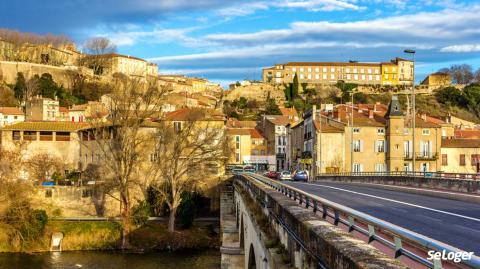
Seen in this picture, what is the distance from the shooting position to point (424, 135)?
67.8 metres

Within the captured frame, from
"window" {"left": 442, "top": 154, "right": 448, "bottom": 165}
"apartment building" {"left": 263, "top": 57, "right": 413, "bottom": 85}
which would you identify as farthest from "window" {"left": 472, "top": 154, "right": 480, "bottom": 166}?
"apartment building" {"left": 263, "top": 57, "right": 413, "bottom": 85}

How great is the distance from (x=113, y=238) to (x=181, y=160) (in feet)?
37.9

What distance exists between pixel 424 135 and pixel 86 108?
72.8 meters

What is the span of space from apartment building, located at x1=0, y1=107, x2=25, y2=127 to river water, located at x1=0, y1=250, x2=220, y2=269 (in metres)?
60.8

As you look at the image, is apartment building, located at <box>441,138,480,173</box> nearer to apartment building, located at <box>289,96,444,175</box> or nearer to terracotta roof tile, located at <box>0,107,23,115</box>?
apartment building, located at <box>289,96,444,175</box>

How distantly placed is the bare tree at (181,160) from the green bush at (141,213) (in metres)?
2.07

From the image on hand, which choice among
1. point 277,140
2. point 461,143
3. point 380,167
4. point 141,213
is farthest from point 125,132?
point 277,140

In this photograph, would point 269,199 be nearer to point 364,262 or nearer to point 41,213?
point 364,262

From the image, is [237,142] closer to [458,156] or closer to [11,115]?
[11,115]

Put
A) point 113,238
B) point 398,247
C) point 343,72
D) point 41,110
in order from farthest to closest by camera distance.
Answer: point 343,72
point 41,110
point 113,238
point 398,247

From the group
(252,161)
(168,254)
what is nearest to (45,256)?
(168,254)

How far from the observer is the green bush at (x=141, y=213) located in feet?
194

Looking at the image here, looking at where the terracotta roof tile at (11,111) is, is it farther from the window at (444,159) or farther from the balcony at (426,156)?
the window at (444,159)

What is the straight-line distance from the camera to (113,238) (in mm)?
57562
